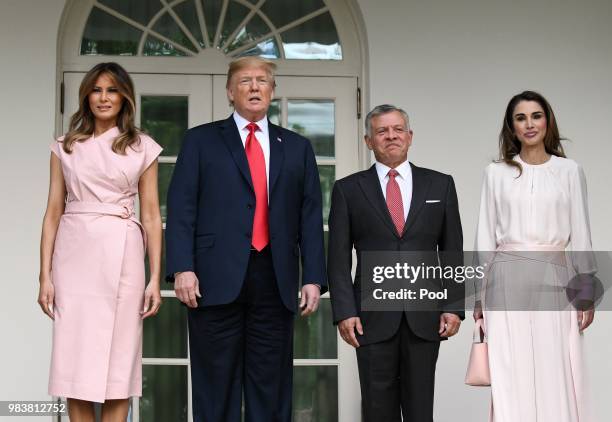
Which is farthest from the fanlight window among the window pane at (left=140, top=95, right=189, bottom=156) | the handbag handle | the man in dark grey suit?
the handbag handle

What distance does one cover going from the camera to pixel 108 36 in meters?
5.30

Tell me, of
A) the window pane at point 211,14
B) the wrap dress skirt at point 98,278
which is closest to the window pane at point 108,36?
the window pane at point 211,14

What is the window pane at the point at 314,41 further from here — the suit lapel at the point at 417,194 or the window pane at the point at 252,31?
the suit lapel at the point at 417,194

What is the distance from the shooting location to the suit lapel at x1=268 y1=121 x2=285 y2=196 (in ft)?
11.6

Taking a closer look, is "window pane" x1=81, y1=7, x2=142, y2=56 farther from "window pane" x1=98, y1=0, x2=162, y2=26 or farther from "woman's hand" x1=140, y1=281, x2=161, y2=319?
"woman's hand" x1=140, y1=281, x2=161, y2=319

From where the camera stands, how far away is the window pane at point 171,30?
5297mm

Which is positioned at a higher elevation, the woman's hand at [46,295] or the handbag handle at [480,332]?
the woman's hand at [46,295]

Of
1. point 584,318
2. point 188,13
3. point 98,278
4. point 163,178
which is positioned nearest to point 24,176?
point 163,178

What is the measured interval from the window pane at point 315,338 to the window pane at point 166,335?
0.66 m

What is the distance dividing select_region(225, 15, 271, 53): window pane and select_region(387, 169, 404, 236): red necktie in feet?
6.35

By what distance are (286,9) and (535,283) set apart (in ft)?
8.26

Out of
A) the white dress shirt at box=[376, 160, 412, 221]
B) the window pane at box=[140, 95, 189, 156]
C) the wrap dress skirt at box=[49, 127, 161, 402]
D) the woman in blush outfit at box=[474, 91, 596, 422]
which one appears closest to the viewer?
the wrap dress skirt at box=[49, 127, 161, 402]

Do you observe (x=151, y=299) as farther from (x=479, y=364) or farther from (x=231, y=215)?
(x=479, y=364)

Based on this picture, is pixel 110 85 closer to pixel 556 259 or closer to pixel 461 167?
pixel 556 259
